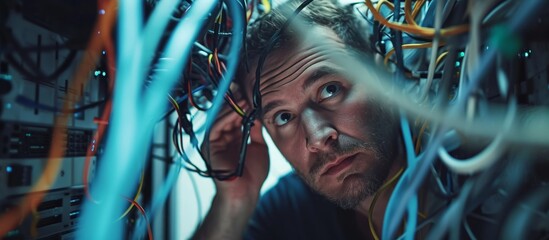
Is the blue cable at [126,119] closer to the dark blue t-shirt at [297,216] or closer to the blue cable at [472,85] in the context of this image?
the blue cable at [472,85]

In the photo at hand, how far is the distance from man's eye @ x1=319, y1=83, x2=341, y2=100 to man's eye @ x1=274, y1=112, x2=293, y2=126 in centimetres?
9

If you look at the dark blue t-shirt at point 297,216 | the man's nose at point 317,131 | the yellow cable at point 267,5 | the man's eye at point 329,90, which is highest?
the yellow cable at point 267,5

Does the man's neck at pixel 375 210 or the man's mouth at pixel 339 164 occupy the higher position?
the man's mouth at pixel 339 164

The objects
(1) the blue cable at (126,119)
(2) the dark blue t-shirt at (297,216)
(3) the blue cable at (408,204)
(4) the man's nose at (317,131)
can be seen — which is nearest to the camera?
(1) the blue cable at (126,119)

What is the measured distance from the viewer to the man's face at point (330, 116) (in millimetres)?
855

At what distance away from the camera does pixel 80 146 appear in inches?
26.0

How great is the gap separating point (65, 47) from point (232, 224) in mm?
645

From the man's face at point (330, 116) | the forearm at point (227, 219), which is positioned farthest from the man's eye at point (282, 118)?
the forearm at point (227, 219)

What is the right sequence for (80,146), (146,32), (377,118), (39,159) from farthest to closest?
1. (377,118)
2. (80,146)
3. (39,159)
4. (146,32)

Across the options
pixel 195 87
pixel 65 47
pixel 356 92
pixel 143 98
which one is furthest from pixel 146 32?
pixel 356 92

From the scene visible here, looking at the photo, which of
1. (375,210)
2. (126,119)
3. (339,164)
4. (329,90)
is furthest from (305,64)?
(126,119)

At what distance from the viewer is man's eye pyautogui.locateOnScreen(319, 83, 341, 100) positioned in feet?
2.88

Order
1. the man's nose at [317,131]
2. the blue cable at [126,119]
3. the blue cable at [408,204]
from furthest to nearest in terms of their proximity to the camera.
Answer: the man's nose at [317,131]
the blue cable at [408,204]
the blue cable at [126,119]

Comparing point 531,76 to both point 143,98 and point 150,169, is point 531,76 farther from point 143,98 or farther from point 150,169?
point 150,169
